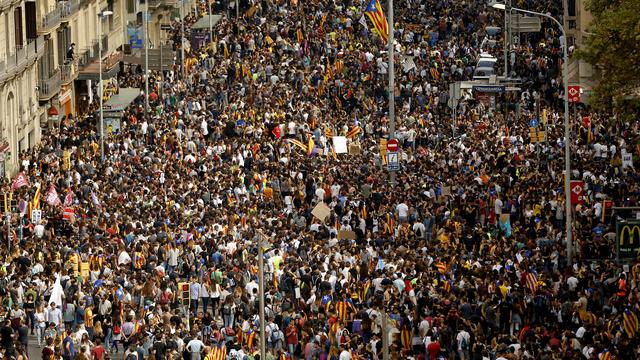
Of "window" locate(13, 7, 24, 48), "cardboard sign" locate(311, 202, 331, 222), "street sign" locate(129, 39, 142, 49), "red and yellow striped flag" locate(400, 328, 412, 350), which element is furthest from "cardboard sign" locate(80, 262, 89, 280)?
"street sign" locate(129, 39, 142, 49)

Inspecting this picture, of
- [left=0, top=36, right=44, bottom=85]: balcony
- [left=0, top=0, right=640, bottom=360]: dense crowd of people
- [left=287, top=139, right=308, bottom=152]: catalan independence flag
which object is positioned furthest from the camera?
[left=0, top=36, right=44, bottom=85]: balcony

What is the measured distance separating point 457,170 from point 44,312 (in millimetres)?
19749

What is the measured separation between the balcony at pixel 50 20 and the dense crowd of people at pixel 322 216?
388 centimetres

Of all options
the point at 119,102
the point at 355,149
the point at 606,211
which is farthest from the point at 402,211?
the point at 119,102

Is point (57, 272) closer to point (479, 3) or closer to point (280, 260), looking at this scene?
point (280, 260)

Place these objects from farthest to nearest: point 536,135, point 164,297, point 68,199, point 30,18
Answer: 1. point 30,18
2. point 536,135
3. point 68,199
4. point 164,297

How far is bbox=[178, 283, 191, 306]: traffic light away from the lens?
176 feet

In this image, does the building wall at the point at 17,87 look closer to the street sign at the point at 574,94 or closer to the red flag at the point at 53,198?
the red flag at the point at 53,198

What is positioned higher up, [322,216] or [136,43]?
[136,43]

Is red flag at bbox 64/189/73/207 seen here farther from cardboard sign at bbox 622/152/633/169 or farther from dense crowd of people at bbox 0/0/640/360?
cardboard sign at bbox 622/152/633/169

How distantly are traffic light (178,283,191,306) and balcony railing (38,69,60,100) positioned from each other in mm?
27945

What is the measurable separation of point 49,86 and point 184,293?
2883 centimetres

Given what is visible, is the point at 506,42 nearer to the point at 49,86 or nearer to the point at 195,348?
the point at 49,86

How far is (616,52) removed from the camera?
5191cm
